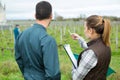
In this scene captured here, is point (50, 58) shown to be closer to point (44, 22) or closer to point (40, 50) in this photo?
point (40, 50)

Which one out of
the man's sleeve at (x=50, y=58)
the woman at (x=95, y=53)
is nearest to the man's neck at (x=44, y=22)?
the man's sleeve at (x=50, y=58)

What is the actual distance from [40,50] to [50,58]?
0.45 feet

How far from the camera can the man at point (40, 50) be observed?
343cm

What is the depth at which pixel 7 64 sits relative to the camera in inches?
400

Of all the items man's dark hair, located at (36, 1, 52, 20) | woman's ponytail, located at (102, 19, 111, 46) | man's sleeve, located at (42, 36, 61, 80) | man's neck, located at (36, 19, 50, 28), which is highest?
man's dark hair, located at (36, 1, 52, 20)

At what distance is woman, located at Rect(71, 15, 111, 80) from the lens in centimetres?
349

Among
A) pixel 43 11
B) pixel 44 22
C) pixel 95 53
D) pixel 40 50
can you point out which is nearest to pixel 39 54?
pixel 40 50

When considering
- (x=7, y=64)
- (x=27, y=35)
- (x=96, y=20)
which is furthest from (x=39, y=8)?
(x=7, y=64)

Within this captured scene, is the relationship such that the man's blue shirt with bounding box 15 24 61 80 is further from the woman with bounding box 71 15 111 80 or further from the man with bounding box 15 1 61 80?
the woman with bounding box 71 15 111 80

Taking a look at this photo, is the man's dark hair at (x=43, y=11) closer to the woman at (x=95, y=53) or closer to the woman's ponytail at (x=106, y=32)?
the woman at (x=95, y=53)

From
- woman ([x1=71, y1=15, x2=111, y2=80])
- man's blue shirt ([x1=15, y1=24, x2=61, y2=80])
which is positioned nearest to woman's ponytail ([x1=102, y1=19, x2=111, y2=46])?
woman ([x1=71, y1=15, x2=111, y2=80])

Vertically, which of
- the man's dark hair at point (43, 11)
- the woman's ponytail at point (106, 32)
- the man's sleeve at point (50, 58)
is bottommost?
the man's sleeve at point (50, 58)

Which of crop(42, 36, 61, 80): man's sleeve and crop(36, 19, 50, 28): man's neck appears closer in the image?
crop(42, 36, 61, 80): man's sleeve

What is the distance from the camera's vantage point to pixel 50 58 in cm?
343
